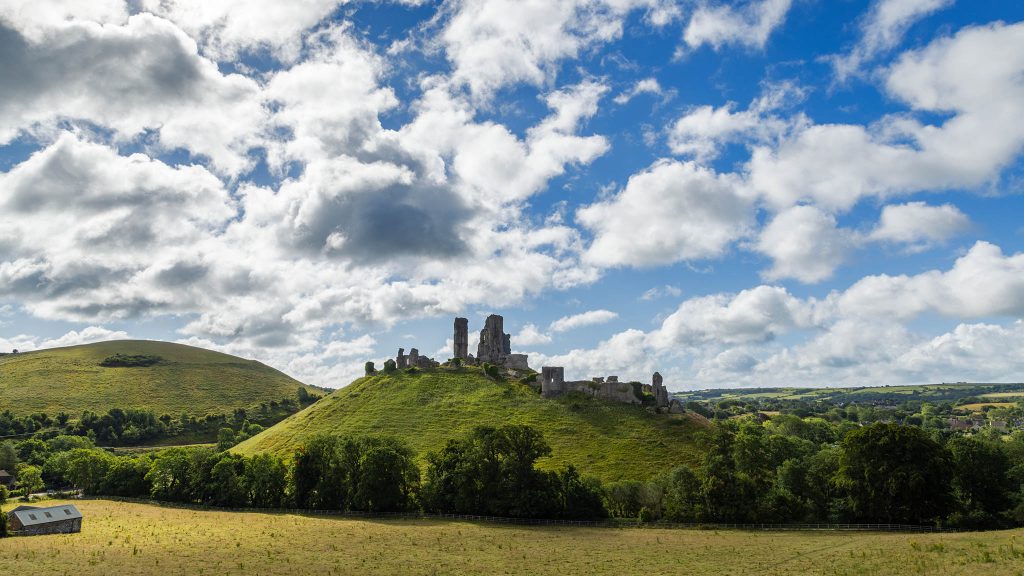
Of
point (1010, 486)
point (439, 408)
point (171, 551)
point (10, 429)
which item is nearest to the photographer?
point (171, 551)

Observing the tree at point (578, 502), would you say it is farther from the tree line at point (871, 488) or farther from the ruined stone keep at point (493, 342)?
the ruined stone keep at point (493, 342)

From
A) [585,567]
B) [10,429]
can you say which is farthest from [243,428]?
[585,567]

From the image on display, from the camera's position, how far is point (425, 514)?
2822 inches

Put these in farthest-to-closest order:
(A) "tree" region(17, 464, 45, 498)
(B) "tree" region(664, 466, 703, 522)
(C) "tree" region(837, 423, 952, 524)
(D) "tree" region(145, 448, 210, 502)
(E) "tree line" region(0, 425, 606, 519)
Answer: (A) "tree" region(17, 464, 45, 498)
(D) "tree" region(145, 448, 210, 502)
(E) "tree line" region(0, 425, 606, 519)
(B) "tree" region(664, 466, 703, 522)
(C) "tree" region(837, 423, 952, 524)

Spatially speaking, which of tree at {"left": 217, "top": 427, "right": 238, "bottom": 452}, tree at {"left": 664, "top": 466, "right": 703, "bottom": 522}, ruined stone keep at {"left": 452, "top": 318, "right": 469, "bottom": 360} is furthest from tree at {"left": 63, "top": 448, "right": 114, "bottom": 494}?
tree at {"left": 664, "top": 466, "right": 703, "bottom": 522}

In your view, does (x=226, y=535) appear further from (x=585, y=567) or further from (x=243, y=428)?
(x=243, y=428)

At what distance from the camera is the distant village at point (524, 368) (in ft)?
401

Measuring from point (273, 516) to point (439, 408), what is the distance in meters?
51.2

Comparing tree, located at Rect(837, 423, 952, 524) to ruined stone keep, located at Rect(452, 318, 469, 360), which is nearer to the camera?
tree, located at Rect(837, 423, 952, 524)

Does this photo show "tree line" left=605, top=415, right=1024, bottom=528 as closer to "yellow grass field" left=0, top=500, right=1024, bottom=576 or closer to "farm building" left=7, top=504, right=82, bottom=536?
"yellow grass field" left=0, top=500, right=1024, bottom=576

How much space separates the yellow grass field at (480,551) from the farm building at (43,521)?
1721mm

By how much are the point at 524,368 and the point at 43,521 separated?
10100 cm

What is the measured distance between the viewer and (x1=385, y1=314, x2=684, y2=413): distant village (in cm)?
12238

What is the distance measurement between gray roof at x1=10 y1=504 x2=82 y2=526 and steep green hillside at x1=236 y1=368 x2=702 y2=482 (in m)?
44.9
